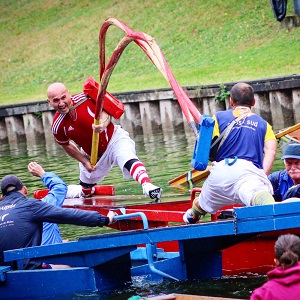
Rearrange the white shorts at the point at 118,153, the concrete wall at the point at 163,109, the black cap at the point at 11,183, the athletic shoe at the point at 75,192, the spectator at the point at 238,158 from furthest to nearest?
the concrete wall at the point at 163,109 < the athletic shoe at the point at 75,192 < the white shorts at the point at 118,153 < the black cap at the point at 11,183 < the spectator at the point at 238,158

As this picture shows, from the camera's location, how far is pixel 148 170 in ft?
67.8

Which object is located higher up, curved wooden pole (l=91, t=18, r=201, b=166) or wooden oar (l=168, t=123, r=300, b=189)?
curved wooden pole (l=91, t=18, r=201, b=166)

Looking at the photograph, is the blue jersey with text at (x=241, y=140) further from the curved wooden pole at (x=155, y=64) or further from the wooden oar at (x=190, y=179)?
the wooden oar at (x=190, y=179)

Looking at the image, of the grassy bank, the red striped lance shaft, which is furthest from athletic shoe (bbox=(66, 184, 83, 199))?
the grassy bank

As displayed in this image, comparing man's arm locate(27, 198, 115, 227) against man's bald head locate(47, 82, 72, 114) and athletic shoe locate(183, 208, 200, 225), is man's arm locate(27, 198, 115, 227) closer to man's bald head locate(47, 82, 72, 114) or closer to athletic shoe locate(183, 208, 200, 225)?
athletic shoe locate(183, 208, 200, 225)

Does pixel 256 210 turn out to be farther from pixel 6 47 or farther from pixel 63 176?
pixel 6 47

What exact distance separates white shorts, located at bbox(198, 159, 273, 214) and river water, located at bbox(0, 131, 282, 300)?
1111 millimetres

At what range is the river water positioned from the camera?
36.9 feet

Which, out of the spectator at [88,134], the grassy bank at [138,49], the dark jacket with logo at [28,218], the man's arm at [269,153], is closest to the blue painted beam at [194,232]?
the dark jacket with logo at [28,218]

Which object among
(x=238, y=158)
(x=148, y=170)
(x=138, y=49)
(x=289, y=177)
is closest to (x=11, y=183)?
(x=238, y=158)

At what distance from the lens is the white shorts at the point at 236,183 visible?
10.1 m

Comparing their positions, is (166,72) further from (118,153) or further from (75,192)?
(75,192)

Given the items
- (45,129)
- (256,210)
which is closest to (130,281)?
(256,210)

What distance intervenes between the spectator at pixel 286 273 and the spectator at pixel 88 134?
5.78 m
